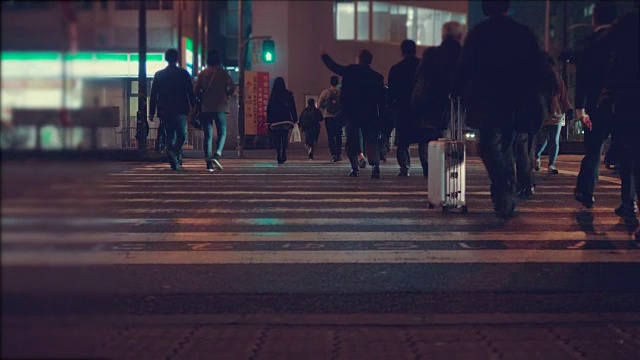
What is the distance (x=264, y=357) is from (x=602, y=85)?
4.71m

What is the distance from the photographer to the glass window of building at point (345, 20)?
4612 centimetres

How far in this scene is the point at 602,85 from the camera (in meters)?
8.04

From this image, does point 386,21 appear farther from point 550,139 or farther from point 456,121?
point 456,121

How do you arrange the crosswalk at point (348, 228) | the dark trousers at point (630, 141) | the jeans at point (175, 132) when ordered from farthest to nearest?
the jeans at point (175, 132)
the dark trousers at point (630, 141)
the crosswalk at point (348, 228)

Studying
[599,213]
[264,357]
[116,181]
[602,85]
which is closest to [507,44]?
[602,85]

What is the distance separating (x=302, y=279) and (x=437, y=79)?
5.62 meters

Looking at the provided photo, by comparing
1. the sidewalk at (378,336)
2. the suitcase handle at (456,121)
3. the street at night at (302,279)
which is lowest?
the sidewalk at (378,336)

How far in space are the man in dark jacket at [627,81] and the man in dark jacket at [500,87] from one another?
0.76 m

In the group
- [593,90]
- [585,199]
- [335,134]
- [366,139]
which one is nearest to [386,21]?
[335,134]

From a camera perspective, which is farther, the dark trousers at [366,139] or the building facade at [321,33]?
the building facade at [321,33]

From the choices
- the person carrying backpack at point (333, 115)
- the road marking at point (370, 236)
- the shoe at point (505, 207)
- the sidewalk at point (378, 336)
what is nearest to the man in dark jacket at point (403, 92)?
the shoe at point (505, 207)

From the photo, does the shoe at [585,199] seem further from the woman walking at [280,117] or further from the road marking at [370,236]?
the woman walking at [280,117]

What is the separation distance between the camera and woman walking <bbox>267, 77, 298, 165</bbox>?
777 inches

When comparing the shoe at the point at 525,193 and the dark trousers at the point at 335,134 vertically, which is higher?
the dark trousers at the point at 335,134
